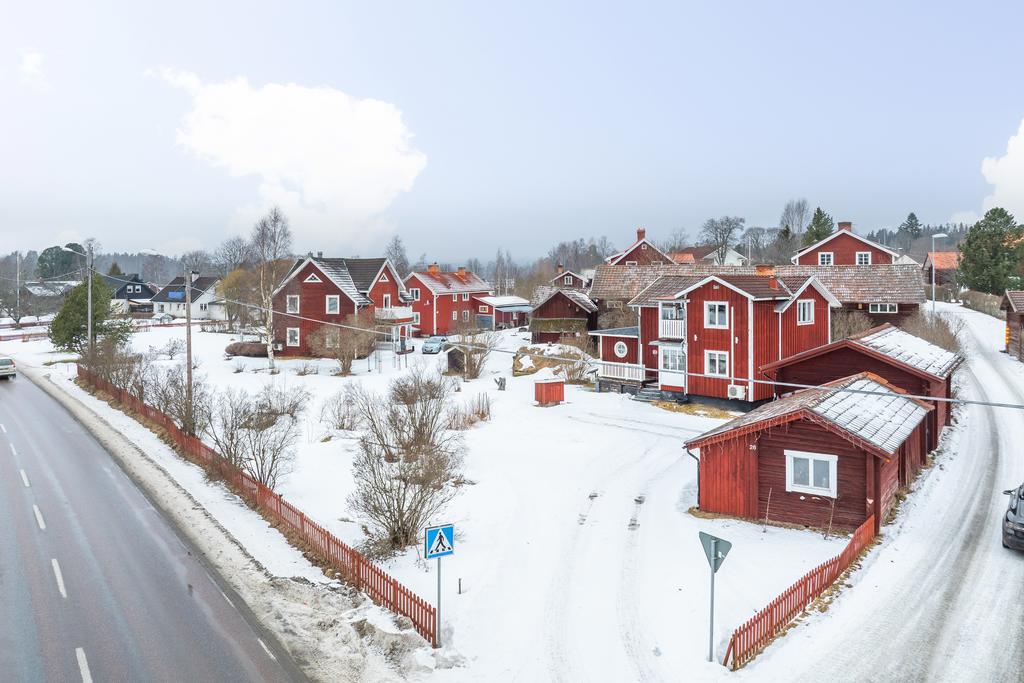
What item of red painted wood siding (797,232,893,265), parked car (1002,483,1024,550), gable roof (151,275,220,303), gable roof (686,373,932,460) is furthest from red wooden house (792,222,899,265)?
gable roof (151,275,220,303)

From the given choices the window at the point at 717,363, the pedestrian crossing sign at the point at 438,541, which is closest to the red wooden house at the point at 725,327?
the window at the point at 717,363

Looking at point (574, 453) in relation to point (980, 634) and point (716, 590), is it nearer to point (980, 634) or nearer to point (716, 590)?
point (716, 590)

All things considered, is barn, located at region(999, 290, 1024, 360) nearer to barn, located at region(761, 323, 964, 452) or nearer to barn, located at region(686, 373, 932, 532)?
barn, located at region(761, 323, 964, 452)

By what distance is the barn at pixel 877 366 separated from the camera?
25.0m

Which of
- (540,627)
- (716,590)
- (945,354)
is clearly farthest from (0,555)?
(945,354)

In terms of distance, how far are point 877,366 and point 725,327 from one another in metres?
9.07

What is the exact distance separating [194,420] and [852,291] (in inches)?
1594

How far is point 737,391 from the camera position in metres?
34.0

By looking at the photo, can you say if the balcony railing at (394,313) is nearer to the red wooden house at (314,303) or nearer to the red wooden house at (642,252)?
the red wooden house at (314,303)

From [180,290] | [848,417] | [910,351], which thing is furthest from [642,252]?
[180,290]

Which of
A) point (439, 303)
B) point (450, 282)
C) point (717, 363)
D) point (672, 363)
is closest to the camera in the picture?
point (717, 363)

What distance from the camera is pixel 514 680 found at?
11734mm

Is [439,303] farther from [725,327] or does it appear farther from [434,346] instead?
[725,327]

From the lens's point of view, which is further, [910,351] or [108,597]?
[910,351]
